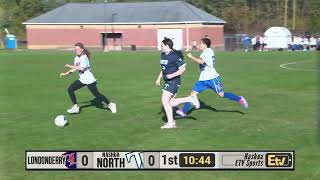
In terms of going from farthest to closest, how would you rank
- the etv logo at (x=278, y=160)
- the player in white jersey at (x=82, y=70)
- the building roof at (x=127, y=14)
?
the building roof at (x=127, y=14), the player in white jersey at (x=82, y=70), the etv logo at (x=278, y=160)

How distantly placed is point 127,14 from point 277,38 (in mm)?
20885

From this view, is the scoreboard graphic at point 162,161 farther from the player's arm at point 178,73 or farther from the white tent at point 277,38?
the white tent at point 277,38

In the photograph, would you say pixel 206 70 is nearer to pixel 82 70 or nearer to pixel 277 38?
pixel 82 70

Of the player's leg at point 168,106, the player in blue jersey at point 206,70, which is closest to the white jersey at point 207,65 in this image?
the player in blue jersey at point 206,70

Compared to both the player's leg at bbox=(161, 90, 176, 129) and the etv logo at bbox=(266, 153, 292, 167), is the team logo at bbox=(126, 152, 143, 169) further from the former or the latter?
the player's leg at bbox=(161, 90, 176, 129)

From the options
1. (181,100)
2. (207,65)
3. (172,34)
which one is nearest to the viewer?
(181,100)

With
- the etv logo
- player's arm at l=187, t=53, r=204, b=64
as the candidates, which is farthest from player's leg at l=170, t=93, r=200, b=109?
the etv logo

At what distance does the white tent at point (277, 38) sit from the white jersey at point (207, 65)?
53617mm

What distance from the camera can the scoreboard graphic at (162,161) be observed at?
7.52m

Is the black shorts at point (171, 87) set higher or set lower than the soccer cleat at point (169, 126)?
higher

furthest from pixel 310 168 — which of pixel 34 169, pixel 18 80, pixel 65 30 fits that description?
pixel 65 30

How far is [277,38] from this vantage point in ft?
213

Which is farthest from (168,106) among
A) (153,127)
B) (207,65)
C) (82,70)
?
(82,70)

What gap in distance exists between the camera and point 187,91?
1875 cm
